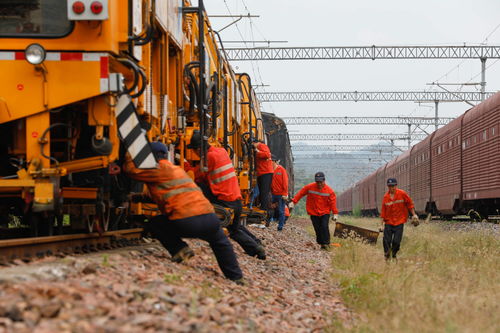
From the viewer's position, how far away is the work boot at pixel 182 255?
6.99m

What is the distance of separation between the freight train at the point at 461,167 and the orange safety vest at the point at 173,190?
988 cm

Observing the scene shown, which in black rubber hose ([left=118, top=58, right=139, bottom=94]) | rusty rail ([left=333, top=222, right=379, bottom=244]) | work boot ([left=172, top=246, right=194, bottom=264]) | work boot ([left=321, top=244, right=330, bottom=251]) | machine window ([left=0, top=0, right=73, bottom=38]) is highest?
machine window ([left=0, top=0, right=73, bottom=38])

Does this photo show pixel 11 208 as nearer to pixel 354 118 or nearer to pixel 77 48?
pixel 77 48

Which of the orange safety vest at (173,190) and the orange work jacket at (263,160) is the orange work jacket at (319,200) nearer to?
the orange work jacket at (263,160)

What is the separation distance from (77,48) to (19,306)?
10.1 ft

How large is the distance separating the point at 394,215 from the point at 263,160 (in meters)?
5.26

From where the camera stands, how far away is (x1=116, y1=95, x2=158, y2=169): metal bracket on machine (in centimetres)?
643

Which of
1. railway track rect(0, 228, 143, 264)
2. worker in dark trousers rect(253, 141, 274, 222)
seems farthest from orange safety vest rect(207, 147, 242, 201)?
worker in dark trousers rect(253, 141, 274, 222)

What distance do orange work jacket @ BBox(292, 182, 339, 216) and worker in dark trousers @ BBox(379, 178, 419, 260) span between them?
1.69m

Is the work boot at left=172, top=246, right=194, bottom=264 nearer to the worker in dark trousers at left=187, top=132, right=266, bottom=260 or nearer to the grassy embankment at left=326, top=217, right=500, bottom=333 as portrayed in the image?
the worker in dark trousers at left=187, top=132, right=266, bottom=260

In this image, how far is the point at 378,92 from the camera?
4766cm

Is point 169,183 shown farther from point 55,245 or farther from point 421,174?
point 421,174

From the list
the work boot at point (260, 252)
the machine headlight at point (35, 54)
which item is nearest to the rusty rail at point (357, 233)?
the work boot at point (260, 252)

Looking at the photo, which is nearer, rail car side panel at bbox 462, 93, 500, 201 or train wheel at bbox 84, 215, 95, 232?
train wheel at bbox 84, 215, 95, 232
